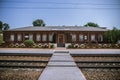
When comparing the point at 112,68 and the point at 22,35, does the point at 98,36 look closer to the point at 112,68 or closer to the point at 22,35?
the point at 22,35

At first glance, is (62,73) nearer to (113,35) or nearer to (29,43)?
(29,43)

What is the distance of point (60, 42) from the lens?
2944 centimetres

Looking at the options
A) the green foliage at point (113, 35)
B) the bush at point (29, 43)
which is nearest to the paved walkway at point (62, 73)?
the bush at point (29, 43)

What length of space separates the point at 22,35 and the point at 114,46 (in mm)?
17356

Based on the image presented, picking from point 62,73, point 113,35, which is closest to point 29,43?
point 113,35

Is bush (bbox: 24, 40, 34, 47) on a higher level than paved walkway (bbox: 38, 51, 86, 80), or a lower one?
lower

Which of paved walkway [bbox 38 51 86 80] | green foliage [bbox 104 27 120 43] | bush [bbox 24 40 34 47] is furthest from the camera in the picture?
green foliage [bbox 104 27 120 43]

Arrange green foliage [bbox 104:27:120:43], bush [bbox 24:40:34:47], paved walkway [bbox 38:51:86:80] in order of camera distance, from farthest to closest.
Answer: green foliage [bbox 104:27:120:43]
bush [bbox 24:40:34:47]
paved walkway [bbox 38:51:86:80]

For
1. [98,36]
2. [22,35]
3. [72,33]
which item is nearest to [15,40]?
[22,35]

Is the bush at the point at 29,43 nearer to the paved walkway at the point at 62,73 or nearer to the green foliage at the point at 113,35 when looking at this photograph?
the green foliage at the point at 113,35

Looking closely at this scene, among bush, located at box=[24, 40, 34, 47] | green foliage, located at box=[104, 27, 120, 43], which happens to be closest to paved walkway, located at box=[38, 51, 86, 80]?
bush, located at box=[24, 40, 34, 47]

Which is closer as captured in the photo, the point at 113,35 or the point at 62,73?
the point at 62,73

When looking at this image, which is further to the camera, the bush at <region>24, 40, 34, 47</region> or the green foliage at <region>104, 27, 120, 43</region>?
the green foliage at <region>104, 27, 120, 43</region>

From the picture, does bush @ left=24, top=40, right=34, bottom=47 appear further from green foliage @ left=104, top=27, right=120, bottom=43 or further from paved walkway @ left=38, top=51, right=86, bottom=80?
paved walkway @ left=38, top=51, right=86, bottom=80
